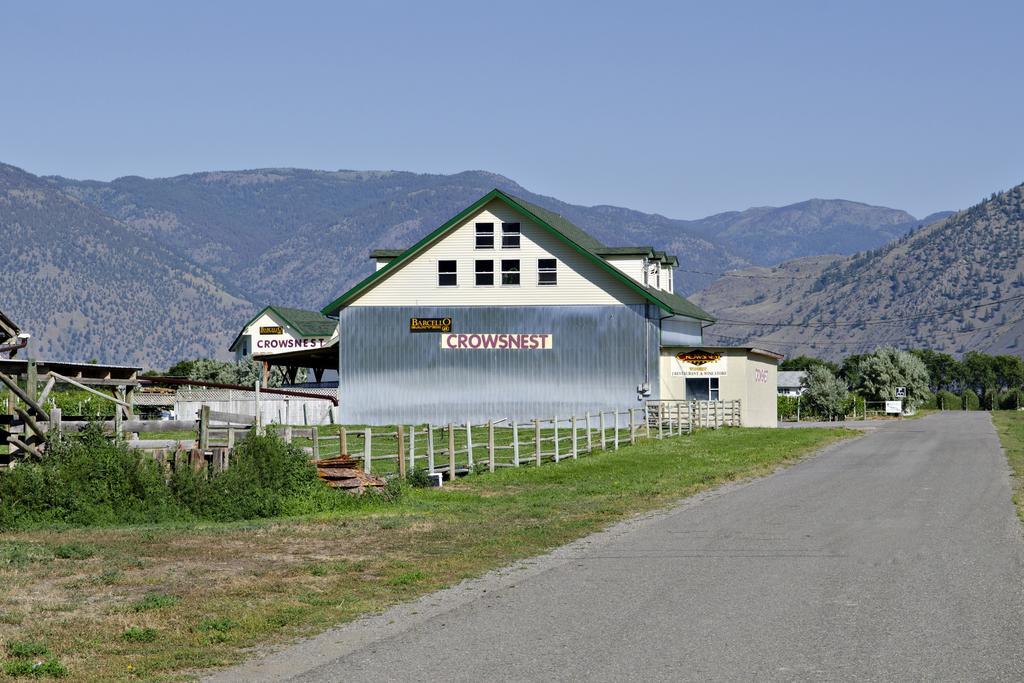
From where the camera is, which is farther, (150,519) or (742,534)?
(150,519)

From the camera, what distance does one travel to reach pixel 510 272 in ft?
202

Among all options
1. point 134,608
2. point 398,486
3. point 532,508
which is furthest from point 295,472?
point 134,608

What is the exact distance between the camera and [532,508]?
24422 mm

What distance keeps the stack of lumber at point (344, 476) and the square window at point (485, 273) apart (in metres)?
36.1

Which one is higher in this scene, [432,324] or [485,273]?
[485,273]

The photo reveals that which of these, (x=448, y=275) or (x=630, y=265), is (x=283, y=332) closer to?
(x=448, y=275)

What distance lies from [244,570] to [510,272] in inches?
1797

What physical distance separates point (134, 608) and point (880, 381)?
11858 cm

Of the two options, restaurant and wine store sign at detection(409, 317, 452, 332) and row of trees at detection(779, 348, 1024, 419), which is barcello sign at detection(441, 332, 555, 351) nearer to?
restaurant and wine store sign at detection(409, 317, 452, 332)

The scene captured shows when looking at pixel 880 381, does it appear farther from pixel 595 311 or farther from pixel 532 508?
pixel 532 508

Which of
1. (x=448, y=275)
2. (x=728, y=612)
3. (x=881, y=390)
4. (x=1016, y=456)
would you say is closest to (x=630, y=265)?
(x=448, y=275)

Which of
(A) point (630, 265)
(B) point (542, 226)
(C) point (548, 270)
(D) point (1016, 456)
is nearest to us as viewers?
(D) point (1016, 456)

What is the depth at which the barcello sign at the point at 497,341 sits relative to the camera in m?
61.1

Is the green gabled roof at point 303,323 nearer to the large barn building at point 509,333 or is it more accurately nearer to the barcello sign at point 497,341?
the large barn building at point 509,333
